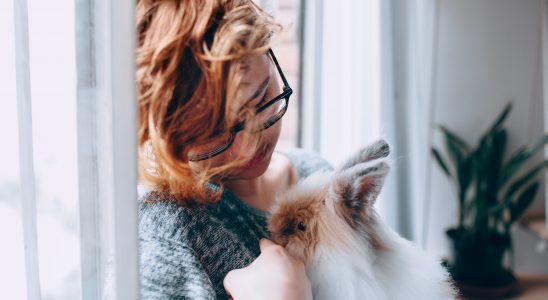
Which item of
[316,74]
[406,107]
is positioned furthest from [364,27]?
[406,107]

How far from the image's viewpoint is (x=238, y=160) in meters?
0.71

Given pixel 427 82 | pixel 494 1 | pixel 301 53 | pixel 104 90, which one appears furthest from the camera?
pixel 494 1

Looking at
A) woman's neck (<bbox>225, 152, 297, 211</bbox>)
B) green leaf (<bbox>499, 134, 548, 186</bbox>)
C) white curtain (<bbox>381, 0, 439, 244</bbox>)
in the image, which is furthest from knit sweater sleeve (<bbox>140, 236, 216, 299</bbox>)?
green leaf (<bbox>499, 134, 548, 186</bbox>)

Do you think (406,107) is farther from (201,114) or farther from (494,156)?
(201,114)

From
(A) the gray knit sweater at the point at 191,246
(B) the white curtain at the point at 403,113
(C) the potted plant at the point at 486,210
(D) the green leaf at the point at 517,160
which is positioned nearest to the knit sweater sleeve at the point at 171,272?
(A) the gray knit sweater at the point at 191,246

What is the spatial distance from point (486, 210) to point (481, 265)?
257 mm

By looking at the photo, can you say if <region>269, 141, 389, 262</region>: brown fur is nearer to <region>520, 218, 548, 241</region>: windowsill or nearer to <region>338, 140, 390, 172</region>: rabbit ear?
<region>338, 140, 390, 172</region>: rabbit ear

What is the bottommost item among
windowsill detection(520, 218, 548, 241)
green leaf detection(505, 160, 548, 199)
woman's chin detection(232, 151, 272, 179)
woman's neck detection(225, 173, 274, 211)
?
windowsill detection(520, 218, 548, 241)

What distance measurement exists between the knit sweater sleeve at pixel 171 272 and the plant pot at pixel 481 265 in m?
1.98

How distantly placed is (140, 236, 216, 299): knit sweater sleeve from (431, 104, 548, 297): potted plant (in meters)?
1.95

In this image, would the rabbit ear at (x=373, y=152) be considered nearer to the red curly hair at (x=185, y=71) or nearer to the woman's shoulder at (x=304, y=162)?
the red curly hair at (x=185, y=71)

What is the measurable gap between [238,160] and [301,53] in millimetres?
1268

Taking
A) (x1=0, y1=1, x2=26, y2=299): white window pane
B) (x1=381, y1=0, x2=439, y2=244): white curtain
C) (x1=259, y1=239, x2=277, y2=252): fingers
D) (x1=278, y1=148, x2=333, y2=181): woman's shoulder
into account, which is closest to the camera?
(x1=0, y1=1, x2=26, y2=299): white window pane

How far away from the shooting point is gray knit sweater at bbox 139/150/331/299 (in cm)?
66
